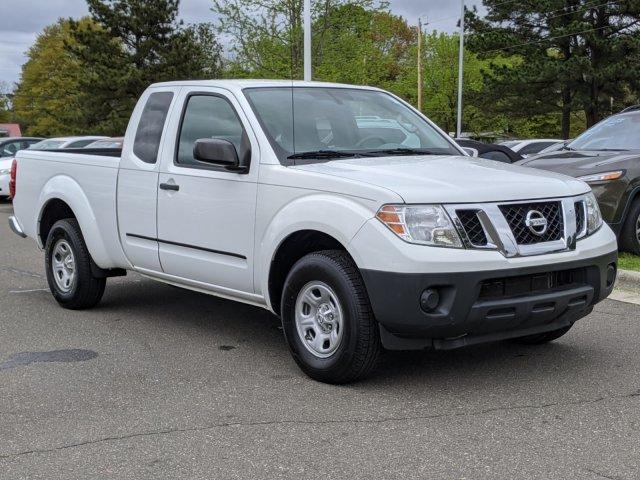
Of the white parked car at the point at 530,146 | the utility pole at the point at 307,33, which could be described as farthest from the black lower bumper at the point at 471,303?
the white parked car at the point at 530,146

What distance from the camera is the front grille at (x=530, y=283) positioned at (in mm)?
4734

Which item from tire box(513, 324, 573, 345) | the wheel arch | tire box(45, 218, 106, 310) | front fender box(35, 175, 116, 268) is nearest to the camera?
the wheel arch

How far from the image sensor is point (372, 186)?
4801 mm

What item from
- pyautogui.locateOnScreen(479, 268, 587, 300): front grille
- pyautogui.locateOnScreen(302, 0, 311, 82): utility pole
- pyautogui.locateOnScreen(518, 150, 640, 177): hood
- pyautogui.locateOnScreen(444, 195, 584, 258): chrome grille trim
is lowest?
pyautogui.locateOnScreen(479, 268, 587, 300): front grille

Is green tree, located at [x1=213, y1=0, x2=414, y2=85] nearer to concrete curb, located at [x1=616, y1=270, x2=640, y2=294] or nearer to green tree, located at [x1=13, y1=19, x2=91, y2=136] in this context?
concrete curb, located at [x1=616, y1=270, x2=640, y2=294]

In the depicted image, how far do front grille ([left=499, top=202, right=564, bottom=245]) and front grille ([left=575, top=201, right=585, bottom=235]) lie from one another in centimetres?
22

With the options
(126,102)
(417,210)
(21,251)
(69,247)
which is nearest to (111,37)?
(126,102)

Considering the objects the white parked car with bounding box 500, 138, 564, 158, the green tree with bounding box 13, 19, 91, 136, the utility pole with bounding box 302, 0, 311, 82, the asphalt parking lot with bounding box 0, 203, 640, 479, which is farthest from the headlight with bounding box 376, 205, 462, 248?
the green tree with bounding box 13, 19, 91, 136

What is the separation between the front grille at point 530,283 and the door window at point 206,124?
196 centimetres

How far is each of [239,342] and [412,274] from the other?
2097mm

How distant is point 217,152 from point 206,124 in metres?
0.72

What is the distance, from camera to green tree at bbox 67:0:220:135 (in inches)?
1892

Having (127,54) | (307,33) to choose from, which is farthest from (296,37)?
(127,54)

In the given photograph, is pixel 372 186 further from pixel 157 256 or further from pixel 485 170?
pixel 157 256
